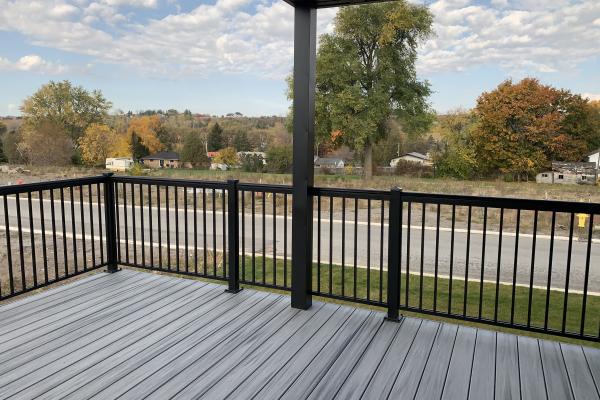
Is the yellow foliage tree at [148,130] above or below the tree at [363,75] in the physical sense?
below

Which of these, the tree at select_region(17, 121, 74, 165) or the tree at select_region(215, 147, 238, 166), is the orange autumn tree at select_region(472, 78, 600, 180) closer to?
the tree at select_region(215, 147, 238, 166)

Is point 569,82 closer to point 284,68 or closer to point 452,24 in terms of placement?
point 452,24

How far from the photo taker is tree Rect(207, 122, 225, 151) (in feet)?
Answer: 24.1

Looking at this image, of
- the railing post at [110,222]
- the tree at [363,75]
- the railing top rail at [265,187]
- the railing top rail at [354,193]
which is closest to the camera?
the railing top rail at [354,193]

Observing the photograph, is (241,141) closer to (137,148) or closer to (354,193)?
(137,148)

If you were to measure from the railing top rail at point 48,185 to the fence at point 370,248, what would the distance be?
0.01 metres

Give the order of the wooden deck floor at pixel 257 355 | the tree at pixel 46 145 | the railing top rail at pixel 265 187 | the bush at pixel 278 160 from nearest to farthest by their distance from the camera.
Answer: the wooden deck floor at pixel 257 355 → the railing top rail at pixel 265 187 → the bush at pixel 278 160 → the tree at pixel 46 145

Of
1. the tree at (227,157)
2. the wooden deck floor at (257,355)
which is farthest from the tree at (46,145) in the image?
the wooden deck floor at (257,355)

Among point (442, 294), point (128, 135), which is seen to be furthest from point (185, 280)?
point (128, 135)

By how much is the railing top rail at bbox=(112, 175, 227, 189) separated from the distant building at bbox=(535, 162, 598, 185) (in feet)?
14.9

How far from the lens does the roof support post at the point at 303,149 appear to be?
287 cm

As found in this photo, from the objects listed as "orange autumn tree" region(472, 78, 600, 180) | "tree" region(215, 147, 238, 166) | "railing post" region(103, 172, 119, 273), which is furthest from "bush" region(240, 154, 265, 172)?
"orange autumn tree" region(472, 78, 600, 180)

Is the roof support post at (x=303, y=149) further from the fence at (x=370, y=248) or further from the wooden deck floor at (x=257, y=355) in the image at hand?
the wooden deck floor at (x=257, y=355)

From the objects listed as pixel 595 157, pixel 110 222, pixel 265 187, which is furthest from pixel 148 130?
pixel 595 157
